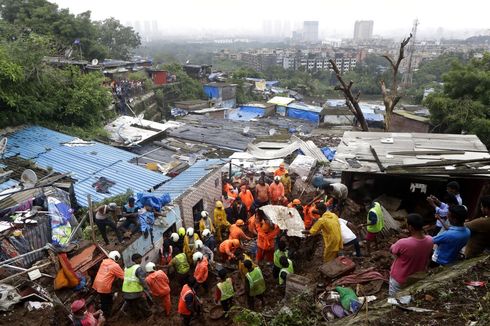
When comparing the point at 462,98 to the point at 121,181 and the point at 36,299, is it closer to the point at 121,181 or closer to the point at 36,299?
the point at 121,181

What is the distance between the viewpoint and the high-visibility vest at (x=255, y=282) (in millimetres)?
6566

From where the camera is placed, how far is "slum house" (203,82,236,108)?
126ft

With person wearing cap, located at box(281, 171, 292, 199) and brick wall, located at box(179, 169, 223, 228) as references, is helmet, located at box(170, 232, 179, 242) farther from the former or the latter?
person wearing cap, located at box(281, 171, 292, 199)

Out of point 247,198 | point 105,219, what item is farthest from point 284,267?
point 247,198

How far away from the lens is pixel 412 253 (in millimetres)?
4809

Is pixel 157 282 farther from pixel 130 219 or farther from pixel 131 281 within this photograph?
pixel 130 219

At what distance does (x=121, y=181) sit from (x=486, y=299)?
1016 cm

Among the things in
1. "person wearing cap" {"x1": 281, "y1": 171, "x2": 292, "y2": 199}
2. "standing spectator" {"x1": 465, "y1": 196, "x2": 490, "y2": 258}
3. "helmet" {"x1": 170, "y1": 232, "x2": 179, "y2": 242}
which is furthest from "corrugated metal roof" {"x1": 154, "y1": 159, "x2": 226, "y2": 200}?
"standing spectator" {"x1": 465, "y1": 196, "x2": 490, "y2": 258}

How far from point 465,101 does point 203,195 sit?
14490mm

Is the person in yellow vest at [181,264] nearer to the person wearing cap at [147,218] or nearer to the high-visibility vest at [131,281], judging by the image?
the high-visibility vest at [131,281]

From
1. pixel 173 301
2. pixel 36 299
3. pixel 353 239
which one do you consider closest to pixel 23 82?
pixel 36 299

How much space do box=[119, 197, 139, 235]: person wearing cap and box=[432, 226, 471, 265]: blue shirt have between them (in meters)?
6.43

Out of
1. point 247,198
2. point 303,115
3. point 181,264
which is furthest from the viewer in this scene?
point 303,115

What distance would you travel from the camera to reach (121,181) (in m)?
11.5
